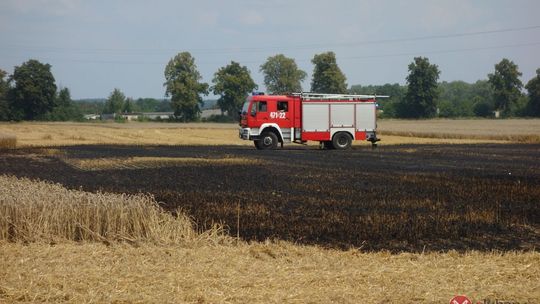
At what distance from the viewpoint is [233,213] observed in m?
14.8

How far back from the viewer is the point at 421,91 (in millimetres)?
129250

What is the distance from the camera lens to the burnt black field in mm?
12523

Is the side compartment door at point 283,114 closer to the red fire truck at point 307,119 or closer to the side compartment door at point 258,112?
the red fire truck at point 307,119

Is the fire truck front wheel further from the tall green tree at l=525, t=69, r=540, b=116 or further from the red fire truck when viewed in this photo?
the tall green tree at l=525, t=69, r=540, b=116

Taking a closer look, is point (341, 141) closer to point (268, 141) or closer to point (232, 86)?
point (268, 141)

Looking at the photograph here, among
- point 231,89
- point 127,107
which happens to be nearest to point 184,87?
point 231,89

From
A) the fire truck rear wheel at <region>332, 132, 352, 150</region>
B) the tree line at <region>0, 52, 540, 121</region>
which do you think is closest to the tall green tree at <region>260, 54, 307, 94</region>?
the tree line at <region>0, 52, 540, 121</region>

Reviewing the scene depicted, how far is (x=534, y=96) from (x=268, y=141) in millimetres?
102036

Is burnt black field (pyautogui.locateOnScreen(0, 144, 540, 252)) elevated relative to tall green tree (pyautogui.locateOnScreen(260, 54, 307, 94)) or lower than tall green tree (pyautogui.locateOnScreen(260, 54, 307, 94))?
lower

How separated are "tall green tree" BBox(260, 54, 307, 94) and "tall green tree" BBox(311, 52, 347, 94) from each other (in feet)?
84.3

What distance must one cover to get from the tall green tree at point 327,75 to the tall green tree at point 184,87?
21996 millimetres

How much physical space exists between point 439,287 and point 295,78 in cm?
14049

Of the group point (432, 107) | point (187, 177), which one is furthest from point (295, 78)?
point (187, 177)

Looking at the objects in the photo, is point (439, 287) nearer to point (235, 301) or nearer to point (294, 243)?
point (235, 301)
